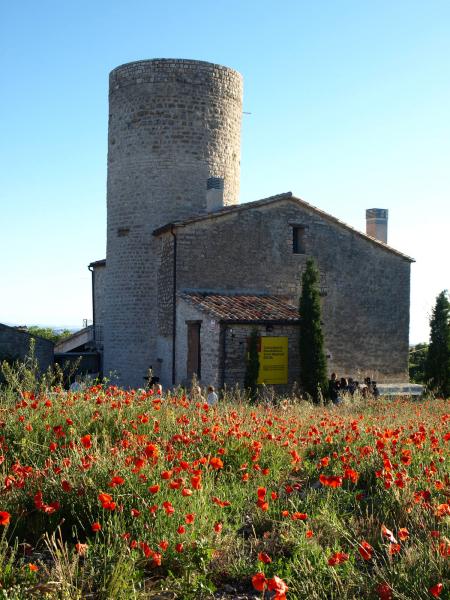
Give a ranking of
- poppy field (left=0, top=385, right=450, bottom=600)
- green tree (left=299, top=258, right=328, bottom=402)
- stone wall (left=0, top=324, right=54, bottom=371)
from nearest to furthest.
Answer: poppy field (left=0, top=385, right=450, bottom=600) → green tree (left=299, top=258, right=328, bottom=402) → stone wall (left=0, top=324, right=54, bottom=371)

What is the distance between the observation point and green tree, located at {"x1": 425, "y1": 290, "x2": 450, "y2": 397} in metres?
19.5

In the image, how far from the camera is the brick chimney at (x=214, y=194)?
69.2 feet

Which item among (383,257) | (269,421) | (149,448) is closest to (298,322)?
(383,257)

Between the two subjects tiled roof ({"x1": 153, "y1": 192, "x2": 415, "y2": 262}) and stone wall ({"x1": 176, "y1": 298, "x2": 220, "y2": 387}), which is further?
tiled roof ({"x1": 153, "y1": 192, "x2": 415, "y2": 262})

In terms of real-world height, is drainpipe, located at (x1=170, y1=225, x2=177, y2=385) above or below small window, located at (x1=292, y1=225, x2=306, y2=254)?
below

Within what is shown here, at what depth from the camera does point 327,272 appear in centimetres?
2061

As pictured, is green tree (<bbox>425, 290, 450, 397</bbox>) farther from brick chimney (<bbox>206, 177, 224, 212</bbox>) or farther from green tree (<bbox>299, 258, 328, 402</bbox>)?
brick chimney (<bbox>206, 177, 224, 212</bbox>)

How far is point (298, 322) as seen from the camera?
702 inches

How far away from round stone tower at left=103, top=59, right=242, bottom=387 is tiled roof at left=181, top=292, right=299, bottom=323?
10.3ft

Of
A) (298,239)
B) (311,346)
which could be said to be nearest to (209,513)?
(311,346)

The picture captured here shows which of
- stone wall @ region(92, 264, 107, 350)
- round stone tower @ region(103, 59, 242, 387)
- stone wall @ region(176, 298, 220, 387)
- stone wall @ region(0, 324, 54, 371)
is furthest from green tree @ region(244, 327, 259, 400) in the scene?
stone wall @ region(92, 264, 107, 350)

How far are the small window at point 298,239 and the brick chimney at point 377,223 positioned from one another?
4363 millimetres

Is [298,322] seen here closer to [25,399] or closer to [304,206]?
[304,206]

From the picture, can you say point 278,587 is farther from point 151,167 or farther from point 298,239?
point 151,167
